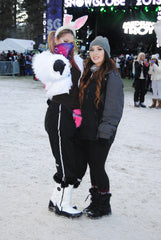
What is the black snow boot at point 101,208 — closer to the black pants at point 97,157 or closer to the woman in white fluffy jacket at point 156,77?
the black pants at point 97,157

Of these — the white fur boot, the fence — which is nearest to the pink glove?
the white fur boot

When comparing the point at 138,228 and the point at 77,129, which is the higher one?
the point at 77,129

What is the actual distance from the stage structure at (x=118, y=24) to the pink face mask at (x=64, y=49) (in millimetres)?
16830

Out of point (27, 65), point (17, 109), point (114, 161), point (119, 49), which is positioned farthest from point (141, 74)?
point (119, 49)

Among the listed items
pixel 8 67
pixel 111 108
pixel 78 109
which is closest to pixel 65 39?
pixel 78 109

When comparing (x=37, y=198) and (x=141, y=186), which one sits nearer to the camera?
(x=37, y=198)

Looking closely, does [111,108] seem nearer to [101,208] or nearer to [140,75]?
[101,208]

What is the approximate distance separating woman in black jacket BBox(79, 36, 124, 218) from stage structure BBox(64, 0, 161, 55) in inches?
662

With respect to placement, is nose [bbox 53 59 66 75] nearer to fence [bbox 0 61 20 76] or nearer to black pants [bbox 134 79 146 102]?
black pants [bbox 134 79 146 102]

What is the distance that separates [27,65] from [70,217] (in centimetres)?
2036

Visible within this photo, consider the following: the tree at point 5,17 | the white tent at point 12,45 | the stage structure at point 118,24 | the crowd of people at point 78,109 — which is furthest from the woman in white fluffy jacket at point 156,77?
the tree at point 5,17

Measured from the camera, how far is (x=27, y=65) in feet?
73.5

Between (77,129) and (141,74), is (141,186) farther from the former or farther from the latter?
(141,74)

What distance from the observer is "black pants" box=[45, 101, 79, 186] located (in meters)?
2.76
